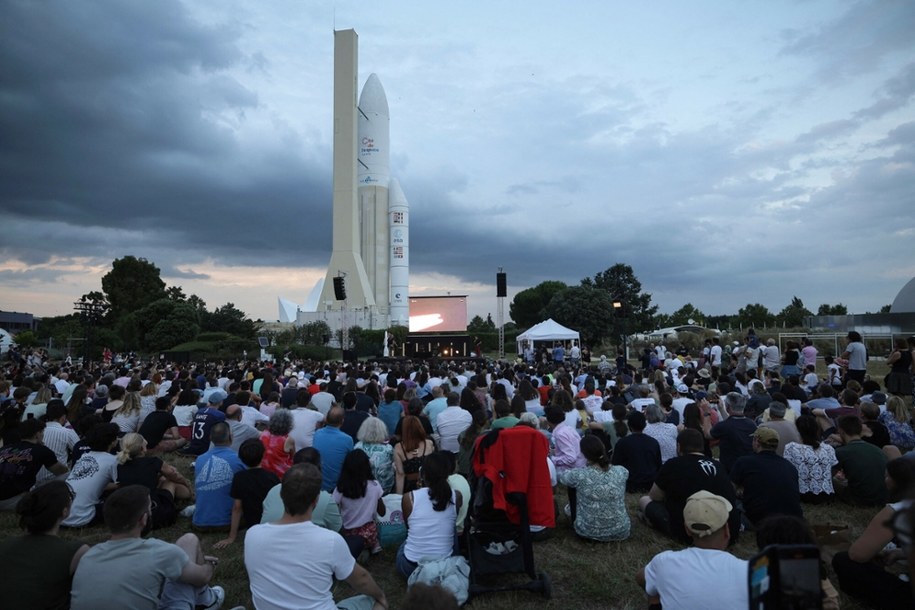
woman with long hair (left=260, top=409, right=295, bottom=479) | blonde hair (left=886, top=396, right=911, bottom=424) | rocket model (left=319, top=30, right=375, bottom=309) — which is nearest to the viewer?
woman with long hair (left=260, top=409, right=295, bottom=479)

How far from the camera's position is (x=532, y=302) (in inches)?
2500

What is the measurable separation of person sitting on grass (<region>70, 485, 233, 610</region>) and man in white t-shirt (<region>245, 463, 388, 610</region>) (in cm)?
38

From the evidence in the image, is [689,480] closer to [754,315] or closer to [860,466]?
[860,466]

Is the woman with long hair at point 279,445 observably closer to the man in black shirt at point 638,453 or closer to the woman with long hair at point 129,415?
the woman with long hair at point 129,415

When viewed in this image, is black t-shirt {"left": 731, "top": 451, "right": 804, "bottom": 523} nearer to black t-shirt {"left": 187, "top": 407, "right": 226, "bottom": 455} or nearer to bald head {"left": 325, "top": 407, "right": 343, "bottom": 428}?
bald head {"left": 325, "top": 407, "right": 343, "bottom": 428}

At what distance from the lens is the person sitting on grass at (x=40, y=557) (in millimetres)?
2445

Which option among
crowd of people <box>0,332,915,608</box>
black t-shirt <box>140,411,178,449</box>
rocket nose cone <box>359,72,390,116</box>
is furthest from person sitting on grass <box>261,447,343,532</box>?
rocket nose cone <box>359,72,390,116</box>

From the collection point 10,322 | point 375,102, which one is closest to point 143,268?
point 375,102

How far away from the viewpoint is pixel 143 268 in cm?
5581

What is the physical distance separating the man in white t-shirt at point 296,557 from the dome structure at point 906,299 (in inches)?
1798

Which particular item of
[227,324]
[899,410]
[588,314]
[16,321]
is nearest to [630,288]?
[588,314]

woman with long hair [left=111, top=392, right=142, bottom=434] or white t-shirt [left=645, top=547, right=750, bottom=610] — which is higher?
woman with long hair [left=111, top=392, right=142, bottom=434]

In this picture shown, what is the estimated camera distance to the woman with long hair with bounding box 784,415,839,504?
16.9 feet

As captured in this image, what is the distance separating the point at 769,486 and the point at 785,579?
329cm
